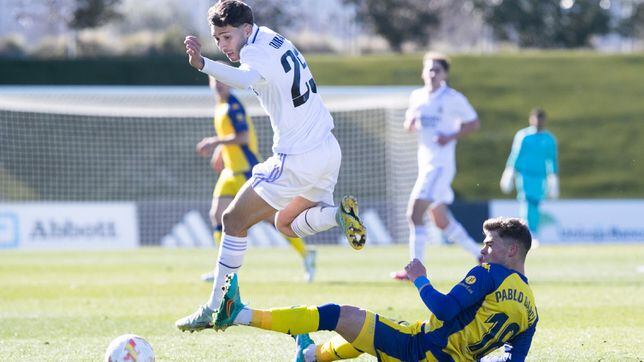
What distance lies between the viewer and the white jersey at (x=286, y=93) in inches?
285

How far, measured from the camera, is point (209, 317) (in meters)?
6.91

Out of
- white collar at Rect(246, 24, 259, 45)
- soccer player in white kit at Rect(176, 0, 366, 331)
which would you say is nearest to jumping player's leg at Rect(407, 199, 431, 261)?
soccer player in white kit at Rect(176, 0, 366, 331)

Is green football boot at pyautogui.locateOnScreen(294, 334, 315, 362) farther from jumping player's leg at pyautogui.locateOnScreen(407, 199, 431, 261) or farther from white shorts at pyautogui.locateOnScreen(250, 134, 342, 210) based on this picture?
jumping player's leg at pyautogui.locateOnScreen(407, 199, 431, 261)

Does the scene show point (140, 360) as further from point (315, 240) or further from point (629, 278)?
point (315, 240)

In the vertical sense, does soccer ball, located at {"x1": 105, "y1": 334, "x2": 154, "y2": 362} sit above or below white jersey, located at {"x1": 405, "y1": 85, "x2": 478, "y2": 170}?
below

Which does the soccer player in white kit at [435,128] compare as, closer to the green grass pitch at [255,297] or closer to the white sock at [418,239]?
the white sock at [418,239]

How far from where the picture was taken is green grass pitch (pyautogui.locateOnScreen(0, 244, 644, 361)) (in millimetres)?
7641

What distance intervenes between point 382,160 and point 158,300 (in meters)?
14.7

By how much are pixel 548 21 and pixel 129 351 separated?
112 ft

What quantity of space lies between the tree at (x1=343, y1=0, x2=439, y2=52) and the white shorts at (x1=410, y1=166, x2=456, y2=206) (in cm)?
2463

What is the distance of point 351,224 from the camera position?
7.41m

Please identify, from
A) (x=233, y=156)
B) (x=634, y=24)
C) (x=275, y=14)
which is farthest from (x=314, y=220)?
(x=634, y=24)

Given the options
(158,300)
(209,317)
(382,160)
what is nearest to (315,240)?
(382,160)

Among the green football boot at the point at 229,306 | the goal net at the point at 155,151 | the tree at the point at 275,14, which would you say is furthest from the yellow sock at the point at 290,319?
the tree at the point at 275,14
